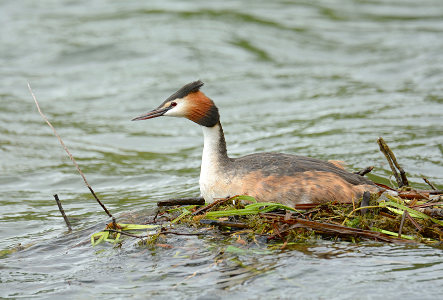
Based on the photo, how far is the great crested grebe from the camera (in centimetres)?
616

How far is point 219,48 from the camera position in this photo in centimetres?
1680

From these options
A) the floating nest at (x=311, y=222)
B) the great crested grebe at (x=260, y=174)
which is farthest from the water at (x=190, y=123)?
the great crested grebe at (x=260, y=174)

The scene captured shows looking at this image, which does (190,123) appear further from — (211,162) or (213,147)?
(211,162)

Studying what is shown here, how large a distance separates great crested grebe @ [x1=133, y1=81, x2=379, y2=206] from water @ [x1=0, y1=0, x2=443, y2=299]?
0.65 metres

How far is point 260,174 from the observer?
6.29 m

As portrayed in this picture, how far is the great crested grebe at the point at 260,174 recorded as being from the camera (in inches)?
243

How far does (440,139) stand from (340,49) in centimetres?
668

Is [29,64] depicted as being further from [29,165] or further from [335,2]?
A: [335,2]

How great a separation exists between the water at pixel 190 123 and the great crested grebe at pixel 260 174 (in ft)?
2.13

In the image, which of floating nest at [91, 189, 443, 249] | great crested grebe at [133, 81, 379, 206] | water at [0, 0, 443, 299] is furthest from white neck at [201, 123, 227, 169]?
water at [0, 0, 443, 299]

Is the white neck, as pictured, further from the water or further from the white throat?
the water

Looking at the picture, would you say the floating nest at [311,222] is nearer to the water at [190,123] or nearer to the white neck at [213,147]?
the water at [190,123]

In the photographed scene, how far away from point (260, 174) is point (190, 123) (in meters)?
7.29

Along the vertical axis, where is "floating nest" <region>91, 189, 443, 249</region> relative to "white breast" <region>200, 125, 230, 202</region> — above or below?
below
